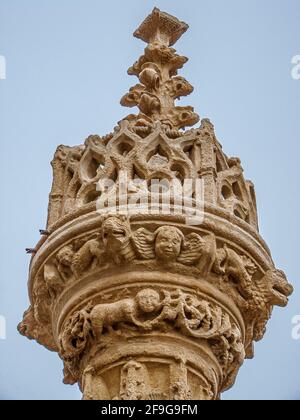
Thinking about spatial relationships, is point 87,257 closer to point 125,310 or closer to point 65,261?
point 65,261

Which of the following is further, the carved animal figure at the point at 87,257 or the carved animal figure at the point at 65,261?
the carved animal figure at the point at 65,261

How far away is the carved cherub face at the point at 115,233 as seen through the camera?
4934 mm

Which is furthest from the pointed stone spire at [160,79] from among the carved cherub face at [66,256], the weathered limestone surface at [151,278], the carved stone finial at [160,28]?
the carved cherub face at [66,256]

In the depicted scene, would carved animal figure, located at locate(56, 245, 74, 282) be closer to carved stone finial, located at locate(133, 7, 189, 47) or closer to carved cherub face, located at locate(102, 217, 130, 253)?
carved cherub face, located at locate(102, 217, 130, 253)

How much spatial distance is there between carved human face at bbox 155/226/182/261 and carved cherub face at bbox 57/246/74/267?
525mm

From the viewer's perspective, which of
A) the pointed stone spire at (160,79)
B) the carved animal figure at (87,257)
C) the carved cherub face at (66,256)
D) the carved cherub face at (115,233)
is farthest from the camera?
the pointed stone spire at (160,79)

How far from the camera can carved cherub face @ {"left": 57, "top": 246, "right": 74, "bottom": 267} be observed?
16.9 ft

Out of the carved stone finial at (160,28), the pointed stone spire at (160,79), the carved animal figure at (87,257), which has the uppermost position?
the carved stone finial at (160,28)

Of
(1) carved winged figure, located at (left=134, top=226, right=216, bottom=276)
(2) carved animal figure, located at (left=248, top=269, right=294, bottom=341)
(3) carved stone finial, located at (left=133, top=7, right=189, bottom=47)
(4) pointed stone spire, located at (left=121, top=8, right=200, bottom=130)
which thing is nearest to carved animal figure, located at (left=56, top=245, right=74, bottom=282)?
(1) carved winged figure, located at (left=134, top=226, right=216, bottom=276)

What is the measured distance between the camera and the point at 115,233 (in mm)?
4934

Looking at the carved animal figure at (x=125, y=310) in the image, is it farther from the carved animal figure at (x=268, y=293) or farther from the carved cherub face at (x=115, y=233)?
the carved animal figure at (x=268, y=293)

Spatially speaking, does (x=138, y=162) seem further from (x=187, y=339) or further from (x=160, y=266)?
(x=187, y=339)

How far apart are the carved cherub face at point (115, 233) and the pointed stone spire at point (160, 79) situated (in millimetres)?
1218

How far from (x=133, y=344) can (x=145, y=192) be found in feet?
2.94
